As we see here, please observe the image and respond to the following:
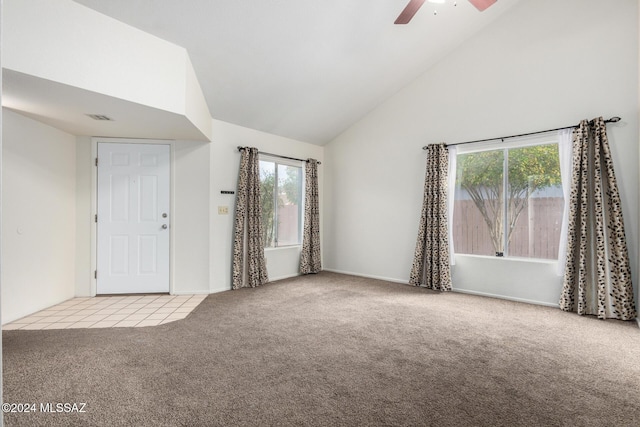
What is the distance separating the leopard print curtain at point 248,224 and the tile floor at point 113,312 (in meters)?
0.71

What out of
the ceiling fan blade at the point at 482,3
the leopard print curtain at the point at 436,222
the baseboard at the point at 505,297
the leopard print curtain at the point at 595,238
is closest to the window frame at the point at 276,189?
the leopard print curtain at the point at 436,222

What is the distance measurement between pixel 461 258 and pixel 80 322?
486cm

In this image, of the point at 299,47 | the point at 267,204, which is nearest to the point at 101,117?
the point at 299,47

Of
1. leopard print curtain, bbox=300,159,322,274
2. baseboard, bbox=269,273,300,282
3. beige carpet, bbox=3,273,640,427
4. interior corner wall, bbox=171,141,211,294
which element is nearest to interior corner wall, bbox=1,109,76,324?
beige carpet, bbox=3,273,640,427

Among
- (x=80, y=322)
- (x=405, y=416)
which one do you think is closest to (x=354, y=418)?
(x=405, y=416)

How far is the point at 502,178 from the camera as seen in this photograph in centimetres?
472

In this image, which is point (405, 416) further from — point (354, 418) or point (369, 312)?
point (369, 312)

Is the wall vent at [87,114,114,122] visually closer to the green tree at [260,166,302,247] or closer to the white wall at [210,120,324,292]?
the white wall at [210,120,324,292]

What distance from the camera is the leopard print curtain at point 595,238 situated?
372 centimetres

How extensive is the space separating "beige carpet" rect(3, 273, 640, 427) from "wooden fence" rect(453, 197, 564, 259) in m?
0.88

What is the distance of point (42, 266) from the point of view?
160 inches

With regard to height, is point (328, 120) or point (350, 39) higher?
point (350, 39)

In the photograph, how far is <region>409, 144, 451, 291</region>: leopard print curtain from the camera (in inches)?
196

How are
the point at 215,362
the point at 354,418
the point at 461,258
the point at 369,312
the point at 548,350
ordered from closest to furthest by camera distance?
the point at 354,418, the point at 215,362, the point at 548,350, the point at 369,312, the point at 461,258
